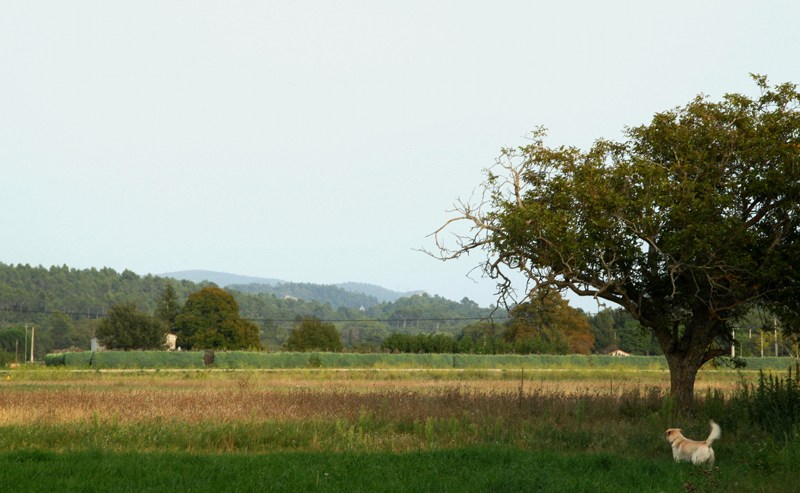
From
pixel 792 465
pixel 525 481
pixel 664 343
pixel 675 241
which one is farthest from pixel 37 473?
pixel 664 343

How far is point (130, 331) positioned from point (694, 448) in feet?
289

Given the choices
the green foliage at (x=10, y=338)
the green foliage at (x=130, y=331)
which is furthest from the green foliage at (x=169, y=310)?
the green foliage at (x=10, y=338)

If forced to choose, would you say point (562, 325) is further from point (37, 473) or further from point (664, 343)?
point (37, 473)

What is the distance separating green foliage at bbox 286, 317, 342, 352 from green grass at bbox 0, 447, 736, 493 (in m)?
83.2

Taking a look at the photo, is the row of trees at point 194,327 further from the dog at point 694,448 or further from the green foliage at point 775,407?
the dog at point 694,448

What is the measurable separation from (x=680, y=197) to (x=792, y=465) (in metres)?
8.12

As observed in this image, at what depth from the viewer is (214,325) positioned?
314ft

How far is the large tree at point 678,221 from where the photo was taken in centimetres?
1970

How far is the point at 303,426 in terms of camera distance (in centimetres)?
1855

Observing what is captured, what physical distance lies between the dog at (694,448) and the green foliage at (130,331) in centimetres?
8642

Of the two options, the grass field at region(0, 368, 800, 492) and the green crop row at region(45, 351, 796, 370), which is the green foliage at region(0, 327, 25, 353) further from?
the grass field at region(0, 368, 800, 492)

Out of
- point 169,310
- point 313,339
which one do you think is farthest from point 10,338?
point 313,339

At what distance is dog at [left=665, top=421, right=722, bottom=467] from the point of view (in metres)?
Result: 14.1

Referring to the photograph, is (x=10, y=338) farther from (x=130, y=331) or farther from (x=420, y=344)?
(x=420, y=344)
